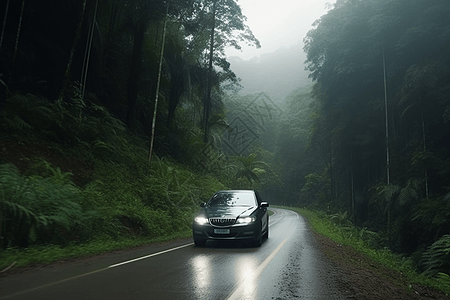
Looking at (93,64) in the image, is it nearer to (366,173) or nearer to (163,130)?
(163,130)

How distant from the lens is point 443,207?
50.2 feet

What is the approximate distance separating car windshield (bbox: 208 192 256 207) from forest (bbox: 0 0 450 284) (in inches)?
118

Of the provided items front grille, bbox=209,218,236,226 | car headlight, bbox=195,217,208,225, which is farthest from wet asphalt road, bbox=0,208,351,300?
car headlight, bbox=195,217,208,225

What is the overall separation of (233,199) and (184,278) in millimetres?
5381

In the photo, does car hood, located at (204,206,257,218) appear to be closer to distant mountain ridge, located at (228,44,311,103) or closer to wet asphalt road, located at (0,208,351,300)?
wet asphalt road, located at (0,208,351,300)

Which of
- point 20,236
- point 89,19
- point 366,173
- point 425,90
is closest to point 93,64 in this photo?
point 89,19

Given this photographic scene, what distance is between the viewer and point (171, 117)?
80.8 feet

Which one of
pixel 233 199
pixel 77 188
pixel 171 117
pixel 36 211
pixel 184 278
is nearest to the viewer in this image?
pixel 184 278

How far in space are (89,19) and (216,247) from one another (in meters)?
14.3

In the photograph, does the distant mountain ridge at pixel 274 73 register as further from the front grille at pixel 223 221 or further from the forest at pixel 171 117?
the front grille at pixel 223 221

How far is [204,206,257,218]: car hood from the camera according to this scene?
940 cm

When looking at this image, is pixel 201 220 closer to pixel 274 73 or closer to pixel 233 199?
pixel 233 199

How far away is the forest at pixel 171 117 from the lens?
36.2ft

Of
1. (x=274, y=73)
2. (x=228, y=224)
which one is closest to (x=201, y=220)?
(x=228, y=224)
